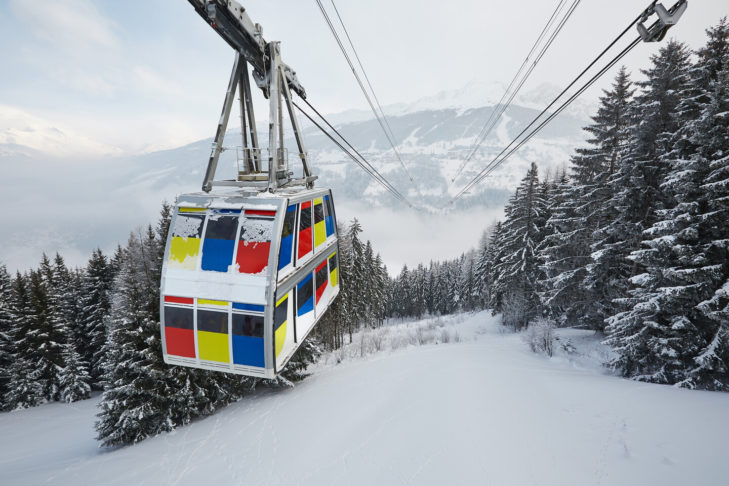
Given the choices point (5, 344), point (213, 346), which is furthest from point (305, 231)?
point (5, 344)

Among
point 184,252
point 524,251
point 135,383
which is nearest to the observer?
point 184,252

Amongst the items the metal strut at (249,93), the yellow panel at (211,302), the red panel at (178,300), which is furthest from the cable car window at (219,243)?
the metal strut at (249,93)

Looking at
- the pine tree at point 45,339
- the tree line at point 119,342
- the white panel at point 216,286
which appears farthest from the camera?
the pine tree at point 45,339

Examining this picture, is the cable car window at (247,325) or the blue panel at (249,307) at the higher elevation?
the blue panel at (249,307)

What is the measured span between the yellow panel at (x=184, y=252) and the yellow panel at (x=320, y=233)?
259 centimetres

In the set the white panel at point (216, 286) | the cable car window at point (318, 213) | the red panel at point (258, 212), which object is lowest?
the white panel at point (216, 286)

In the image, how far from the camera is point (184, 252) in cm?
531

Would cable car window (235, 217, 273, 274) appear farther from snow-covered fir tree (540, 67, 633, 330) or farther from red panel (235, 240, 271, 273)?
snow-covered fir tree (540, 67, 633, 330)

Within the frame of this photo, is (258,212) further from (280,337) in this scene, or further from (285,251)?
(280,337)

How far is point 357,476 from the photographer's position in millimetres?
8148

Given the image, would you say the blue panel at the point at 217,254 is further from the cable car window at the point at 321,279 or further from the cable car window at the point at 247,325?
the cable car window at the point at 321,279

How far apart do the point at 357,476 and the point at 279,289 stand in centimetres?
643

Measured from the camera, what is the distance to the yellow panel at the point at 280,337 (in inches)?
204

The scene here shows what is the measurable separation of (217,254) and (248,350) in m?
1.72
